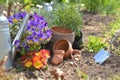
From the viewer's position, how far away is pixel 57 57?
452cm

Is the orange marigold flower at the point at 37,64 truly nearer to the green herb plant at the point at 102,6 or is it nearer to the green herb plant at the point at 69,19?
the green herb plant at the point at 69,19

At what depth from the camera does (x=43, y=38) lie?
438cm

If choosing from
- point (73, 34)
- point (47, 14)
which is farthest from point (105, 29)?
point (73, 34)

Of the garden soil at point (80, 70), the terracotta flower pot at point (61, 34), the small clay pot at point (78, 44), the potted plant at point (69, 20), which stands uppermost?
the potted plant at point (69, 20)

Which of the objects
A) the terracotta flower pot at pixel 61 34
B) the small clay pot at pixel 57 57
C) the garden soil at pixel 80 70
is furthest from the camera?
the terracotta flower pot at pixel 61 34

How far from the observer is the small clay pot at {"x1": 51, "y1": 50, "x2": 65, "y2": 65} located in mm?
4512

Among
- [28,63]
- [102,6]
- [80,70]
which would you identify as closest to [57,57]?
[80,70]

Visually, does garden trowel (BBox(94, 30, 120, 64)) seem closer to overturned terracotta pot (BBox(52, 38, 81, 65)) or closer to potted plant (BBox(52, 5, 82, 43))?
overturned terracotta pot (BBox(52, 38, 81, 65))

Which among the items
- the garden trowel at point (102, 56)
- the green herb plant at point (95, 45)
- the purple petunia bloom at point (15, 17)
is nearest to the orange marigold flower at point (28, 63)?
the purple petunia bloom at point (15, 17)

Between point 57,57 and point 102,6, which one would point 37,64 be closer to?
point 57,57

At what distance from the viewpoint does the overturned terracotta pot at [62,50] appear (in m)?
4.53

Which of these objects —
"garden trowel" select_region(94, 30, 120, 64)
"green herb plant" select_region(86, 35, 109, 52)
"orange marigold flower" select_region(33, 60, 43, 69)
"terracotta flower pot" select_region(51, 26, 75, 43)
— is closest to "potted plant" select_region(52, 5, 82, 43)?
"terracotta flower pot" select_region(51, 26, 75, 43)

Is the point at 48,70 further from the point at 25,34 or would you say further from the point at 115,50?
the point at 115,50

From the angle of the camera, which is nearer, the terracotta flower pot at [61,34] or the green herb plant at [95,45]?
the terracotta flower pot at [61,34]
